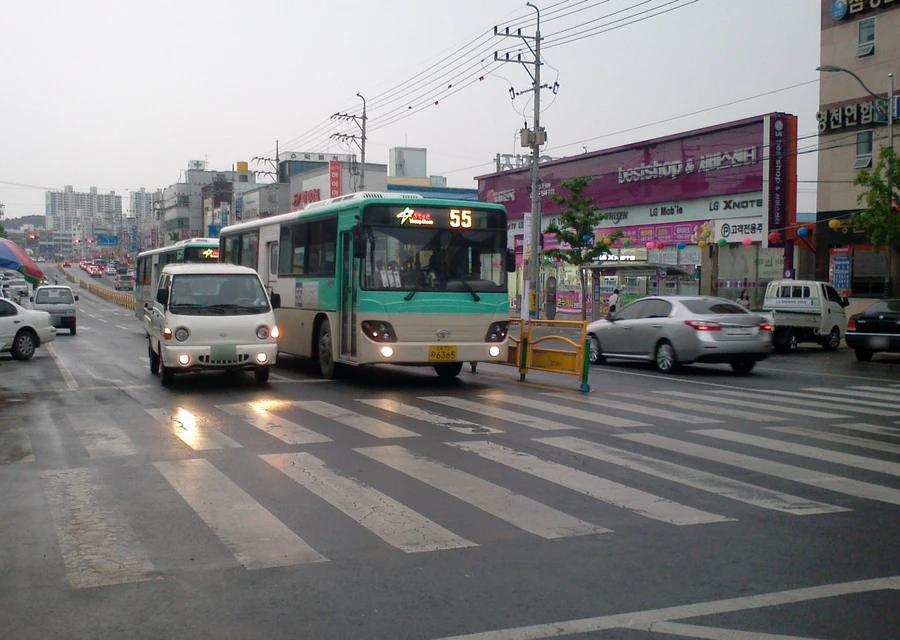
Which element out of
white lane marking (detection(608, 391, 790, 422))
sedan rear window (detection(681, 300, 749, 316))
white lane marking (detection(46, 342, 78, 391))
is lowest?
white lane marking (detection(46, 342, 78, 391))

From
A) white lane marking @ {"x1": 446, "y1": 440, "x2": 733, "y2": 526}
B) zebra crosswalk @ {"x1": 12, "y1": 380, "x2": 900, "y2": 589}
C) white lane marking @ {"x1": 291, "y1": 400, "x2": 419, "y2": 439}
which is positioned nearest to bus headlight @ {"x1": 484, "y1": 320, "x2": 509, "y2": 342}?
zebra crosswalk @ {"x1": 12, "y1": 380, "x2": 900, "y2": 589}

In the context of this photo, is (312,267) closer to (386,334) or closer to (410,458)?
(386,334)

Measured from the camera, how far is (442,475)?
8500 millimetres

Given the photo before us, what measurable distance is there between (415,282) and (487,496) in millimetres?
7893

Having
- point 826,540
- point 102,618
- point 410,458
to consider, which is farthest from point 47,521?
point 826,540

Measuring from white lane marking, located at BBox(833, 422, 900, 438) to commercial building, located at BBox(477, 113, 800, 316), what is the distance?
1966cm

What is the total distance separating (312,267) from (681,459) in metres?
10.0

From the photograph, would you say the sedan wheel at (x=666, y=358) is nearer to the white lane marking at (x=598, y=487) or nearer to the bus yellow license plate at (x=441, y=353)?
the bus yellow license plate at (x=441, y=353)

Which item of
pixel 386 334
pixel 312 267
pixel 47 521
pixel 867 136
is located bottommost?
pixel 47 521

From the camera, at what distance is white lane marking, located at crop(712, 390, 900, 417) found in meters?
13.1

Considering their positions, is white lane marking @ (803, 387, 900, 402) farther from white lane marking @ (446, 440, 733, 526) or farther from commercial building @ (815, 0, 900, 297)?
commercial building @ (815, 0, 900, 297)

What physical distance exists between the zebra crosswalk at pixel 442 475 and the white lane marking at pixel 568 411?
52 millimetres

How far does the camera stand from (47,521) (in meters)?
6.93

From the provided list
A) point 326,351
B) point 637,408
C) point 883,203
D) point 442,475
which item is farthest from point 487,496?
point 883,203
